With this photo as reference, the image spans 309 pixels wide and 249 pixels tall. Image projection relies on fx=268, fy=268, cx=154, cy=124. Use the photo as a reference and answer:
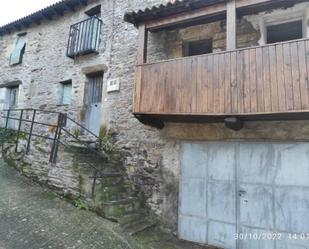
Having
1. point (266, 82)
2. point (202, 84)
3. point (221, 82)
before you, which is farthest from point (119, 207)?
point (266, 82)

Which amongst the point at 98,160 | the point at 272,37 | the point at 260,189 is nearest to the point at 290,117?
the point at 260,189

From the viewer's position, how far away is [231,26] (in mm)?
5031

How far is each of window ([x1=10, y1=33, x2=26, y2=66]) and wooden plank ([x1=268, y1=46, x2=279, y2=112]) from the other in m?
10.1

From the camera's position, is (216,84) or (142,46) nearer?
(216,84)

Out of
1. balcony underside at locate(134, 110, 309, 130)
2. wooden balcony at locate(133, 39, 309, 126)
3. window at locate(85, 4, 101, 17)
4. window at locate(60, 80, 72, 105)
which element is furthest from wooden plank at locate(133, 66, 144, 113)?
window at locate(85, 4, 101, 17)

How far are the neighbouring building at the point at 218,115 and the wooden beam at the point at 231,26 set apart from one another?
0.02m

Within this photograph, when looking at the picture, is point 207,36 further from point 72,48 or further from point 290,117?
point 72,48

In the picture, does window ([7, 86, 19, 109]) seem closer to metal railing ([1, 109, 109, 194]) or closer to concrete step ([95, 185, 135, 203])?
metal railing ([1, 109, 109, 194])

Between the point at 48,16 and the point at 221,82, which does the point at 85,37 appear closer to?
the point at 48,16

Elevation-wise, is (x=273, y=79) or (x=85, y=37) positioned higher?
(x=85, y=37)

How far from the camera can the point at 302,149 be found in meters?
4.85

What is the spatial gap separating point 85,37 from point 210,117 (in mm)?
5605

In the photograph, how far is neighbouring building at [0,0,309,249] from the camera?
466cm

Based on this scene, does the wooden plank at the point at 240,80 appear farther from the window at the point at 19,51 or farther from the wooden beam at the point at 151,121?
the window at the point at 19,51
